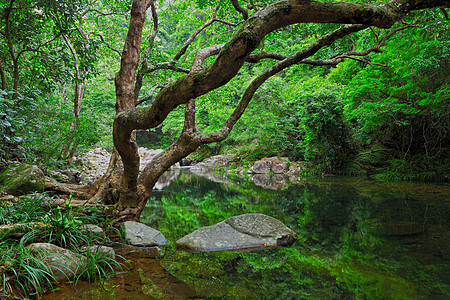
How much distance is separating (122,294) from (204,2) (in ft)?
21.2

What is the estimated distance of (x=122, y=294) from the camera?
2.06m

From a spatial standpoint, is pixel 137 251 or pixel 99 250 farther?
pixel 137 251

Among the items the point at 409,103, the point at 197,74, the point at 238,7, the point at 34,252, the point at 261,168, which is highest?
the point at 238,7

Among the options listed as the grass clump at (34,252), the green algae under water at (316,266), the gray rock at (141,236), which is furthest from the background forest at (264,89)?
the green algae under water at (316,266)

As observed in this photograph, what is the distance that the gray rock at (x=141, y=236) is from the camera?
3367 mm

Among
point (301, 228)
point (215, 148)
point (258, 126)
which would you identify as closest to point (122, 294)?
point (301, 228)

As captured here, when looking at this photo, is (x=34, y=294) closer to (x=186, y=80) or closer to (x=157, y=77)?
Result: (x=186, y=80)

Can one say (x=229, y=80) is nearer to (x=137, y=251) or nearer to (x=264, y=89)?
(x=137, y=251)

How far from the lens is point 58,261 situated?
86.6 inches

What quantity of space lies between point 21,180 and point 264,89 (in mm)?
14132

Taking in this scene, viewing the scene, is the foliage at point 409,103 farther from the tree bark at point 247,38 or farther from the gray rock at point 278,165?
the tree bark at point 247,38

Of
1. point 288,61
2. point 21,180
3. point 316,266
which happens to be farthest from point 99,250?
point 288,61

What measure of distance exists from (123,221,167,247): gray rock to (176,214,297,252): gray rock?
30 centimetres

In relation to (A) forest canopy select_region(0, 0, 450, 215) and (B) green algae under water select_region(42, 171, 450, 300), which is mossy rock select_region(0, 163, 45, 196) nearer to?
(A) forest canopy select_region(0, 0, 450, 215)
